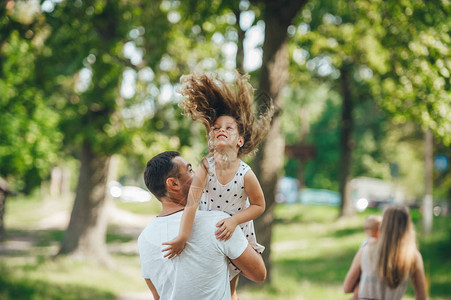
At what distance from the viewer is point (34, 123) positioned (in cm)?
2452

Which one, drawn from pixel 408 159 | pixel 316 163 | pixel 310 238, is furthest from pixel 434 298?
pixel 316 163

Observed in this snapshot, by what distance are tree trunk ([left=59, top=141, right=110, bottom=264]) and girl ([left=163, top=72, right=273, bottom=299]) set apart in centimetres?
1208

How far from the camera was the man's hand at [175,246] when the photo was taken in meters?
2.44

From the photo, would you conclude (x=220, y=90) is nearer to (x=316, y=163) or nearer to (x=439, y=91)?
(x=439, y=91)

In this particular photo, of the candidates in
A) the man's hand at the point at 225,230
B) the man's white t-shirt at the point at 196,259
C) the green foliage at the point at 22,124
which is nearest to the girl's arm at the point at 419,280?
the man's white t-shirt at the point at 196,259

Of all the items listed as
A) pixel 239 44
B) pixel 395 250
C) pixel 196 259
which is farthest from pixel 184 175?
pixel 239 44

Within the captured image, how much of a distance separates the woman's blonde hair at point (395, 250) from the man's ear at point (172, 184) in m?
2.02

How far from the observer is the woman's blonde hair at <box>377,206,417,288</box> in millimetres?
3832

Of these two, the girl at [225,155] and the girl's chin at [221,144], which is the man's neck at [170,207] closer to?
the girl at [225,155]

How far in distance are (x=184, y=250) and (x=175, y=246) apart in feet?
0.26

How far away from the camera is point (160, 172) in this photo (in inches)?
103

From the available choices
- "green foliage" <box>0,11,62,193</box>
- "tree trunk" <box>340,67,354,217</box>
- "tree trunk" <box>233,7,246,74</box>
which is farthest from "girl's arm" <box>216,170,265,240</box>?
"tree trunk" <box>340,67,354,217</box>

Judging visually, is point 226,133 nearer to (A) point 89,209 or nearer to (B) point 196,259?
(B) point 196,259

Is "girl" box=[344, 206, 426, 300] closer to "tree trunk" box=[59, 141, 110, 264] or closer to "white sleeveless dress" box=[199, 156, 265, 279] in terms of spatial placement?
"white sleeveless dress" box=[199, 156, 265, 279]
